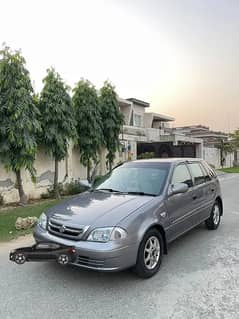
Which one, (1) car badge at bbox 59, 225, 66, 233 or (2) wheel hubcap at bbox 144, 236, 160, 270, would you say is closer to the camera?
(1) car badge at bbox 59, 225, 66, 233

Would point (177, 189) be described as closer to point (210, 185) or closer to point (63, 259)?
point (210, 185)

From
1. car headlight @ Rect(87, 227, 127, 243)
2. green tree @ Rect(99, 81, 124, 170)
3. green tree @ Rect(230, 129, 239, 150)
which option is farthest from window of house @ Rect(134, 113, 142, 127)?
car headlight @ Rect(87, 227, 127, 243)

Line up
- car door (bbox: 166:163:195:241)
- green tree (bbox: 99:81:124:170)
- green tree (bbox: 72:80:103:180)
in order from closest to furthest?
car door (bbox: 166:163:195:241) < green tree (bbox: 72:80:103:180) < green tree (bbox: 99:81:124:170)

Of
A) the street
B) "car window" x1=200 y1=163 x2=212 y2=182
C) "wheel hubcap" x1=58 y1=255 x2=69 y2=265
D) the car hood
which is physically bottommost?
the street

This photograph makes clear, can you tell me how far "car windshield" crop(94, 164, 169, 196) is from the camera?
14.5 ft

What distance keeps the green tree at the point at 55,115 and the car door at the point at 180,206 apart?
5935mm

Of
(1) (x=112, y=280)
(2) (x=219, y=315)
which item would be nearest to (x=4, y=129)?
(1) (x=112, y=280)

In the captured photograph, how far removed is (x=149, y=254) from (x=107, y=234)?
80 cm

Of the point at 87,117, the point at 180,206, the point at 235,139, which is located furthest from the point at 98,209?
the point at 235,139

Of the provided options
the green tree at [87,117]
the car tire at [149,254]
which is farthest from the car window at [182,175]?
the green tree at [87,117]

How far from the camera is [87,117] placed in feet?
38.4

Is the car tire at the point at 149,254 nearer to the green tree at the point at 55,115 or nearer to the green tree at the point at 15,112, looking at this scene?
the green tree at the point at 15,112

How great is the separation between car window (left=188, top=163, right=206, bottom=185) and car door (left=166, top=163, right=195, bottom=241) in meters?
0.20

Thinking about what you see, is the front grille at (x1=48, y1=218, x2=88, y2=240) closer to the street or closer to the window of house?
the street
